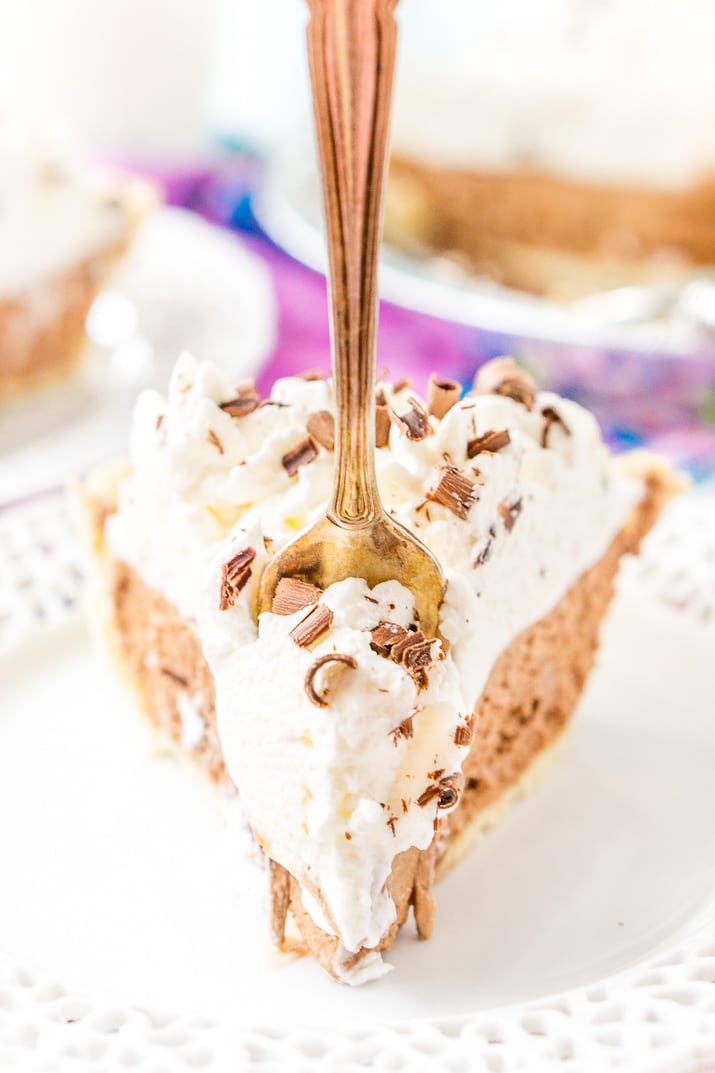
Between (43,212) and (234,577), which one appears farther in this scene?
(43,212)

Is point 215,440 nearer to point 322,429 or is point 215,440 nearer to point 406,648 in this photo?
point 322,429

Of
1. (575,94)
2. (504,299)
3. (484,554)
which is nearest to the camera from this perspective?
(484,554)

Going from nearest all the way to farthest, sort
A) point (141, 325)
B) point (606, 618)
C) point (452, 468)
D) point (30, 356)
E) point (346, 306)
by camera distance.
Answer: point (346, 306) < point (452, 468) < point (606, 618) < point (30, 356) < point (141, 325)

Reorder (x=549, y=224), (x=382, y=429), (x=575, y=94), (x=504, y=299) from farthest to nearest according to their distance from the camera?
(x=549, y=224)
(x=575, y=94)
(x=504, y=299)
(x=382, y=429)

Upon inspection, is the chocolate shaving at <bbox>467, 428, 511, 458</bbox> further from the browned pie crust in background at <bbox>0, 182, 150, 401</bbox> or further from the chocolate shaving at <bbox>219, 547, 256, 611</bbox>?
the browned pie crust in background at <bbox>0, 182, 150, 401</bbox>

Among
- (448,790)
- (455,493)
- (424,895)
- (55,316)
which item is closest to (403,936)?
(424,895)

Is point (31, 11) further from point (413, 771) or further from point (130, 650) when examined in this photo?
point (413, 771)

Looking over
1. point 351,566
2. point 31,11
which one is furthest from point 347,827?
point 31,11

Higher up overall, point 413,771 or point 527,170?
point 413,771

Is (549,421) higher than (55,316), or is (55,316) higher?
(549,421)
